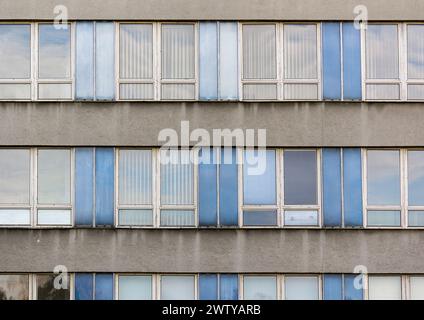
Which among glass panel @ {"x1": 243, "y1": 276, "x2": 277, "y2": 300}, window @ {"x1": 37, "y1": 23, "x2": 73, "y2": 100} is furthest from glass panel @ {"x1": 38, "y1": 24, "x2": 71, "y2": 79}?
glass panel @ {"x1": 243, "y1": 276, "x2": 277, "y2": 300}

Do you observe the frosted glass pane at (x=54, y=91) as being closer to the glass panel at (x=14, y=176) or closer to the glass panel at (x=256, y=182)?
the glass panel at (x=14, y=176)

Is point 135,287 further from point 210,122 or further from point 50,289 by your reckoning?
point 210,122

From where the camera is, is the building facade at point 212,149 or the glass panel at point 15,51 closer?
the building facade at point 212,149

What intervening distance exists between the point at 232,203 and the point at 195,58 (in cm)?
345

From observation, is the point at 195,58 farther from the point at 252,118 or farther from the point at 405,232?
the point at 405,232

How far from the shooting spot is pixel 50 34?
754 inches

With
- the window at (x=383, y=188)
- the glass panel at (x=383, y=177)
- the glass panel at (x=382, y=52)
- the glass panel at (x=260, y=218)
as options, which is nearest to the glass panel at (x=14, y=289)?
the glass panel at (x=260, y=218)

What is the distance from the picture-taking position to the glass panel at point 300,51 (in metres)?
19.0

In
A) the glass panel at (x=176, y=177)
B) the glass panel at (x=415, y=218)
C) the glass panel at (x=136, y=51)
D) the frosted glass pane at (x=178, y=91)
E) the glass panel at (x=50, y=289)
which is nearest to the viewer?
the glass panel at (x=50, y=289)

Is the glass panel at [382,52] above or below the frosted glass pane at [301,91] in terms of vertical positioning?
above

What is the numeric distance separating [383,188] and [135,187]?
18.5 ft

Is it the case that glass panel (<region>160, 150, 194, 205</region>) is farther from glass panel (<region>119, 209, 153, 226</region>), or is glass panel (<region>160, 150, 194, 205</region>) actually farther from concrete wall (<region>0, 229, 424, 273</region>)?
concrete wall (<region>0, 229, 424, 273</region>)

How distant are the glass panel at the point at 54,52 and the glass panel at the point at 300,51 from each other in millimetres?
5047
